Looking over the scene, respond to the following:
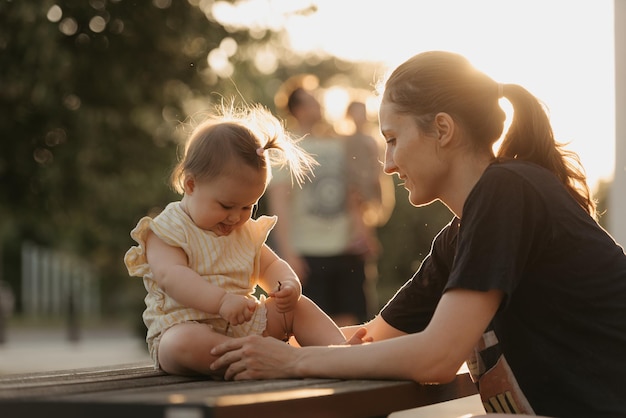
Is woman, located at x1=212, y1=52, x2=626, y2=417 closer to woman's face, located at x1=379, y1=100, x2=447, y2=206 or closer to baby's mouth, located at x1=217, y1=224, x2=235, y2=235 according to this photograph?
woman's face, located at x1=379, y1=100, x2=447, y2=206

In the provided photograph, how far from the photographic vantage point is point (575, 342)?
118 inches

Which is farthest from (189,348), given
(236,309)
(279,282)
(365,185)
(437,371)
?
(365,185)

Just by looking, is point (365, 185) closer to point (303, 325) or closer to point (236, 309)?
point (303, 325)

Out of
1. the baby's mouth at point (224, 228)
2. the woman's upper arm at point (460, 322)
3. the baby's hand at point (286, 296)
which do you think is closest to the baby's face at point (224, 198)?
the baby's mouth at point (224, 228)

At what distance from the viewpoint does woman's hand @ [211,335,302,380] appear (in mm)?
2928

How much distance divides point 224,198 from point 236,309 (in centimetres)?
41

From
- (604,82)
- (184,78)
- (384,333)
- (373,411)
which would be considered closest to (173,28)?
(184,78)

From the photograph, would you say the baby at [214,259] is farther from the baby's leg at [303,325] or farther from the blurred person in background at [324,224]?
the blurred person in background at [324,224]

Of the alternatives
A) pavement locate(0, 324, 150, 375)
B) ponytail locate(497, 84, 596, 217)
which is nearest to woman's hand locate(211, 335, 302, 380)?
ponytail locate(497, 84, 596, 217)

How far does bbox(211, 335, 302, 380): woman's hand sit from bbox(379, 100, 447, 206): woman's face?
653 mm

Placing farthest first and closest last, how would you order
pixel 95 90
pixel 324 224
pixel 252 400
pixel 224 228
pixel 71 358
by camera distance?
pixel 71 358, pixel 95 90, pixel 324 224, pixel 224 228, pixel 252 400

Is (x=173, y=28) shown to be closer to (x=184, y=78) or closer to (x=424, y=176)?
(x=184, y=78)

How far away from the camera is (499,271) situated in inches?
111

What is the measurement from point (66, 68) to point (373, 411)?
10501 millimetres
